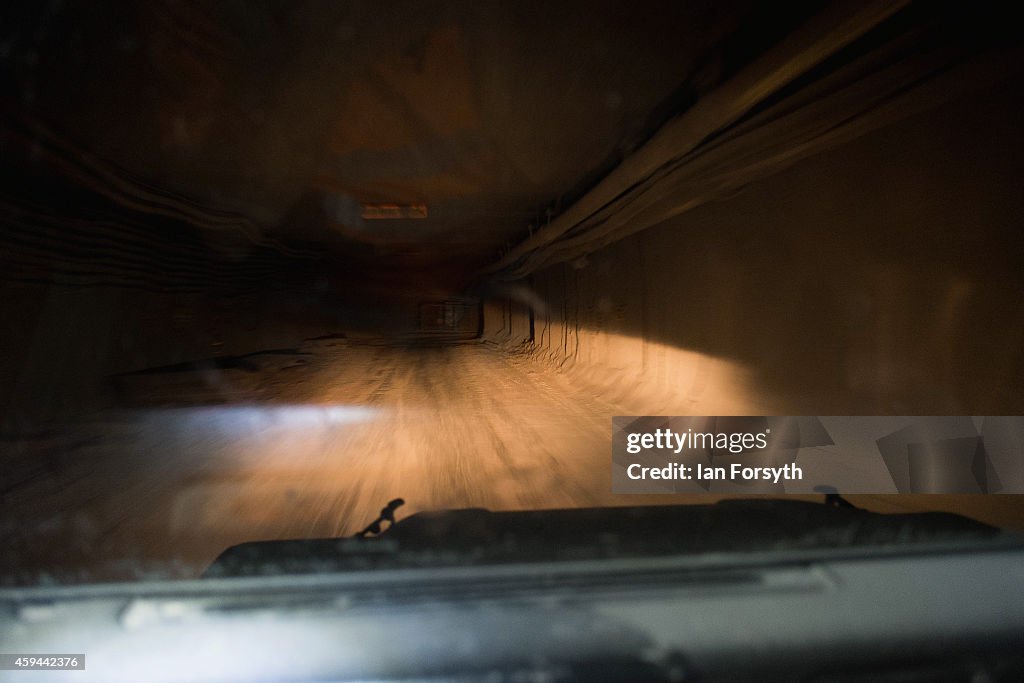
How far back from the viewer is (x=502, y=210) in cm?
1088

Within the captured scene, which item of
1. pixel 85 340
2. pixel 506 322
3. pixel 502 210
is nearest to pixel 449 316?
pixel 506 322

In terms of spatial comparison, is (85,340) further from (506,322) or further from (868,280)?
(506,322)

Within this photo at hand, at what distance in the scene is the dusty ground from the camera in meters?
3.84

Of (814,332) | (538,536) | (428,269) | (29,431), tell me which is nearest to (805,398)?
(814,332)

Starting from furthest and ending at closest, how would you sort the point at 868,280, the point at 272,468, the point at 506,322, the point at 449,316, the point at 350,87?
the point at 449,316
the point at 506,322
the point at 272,468
the point at 350,87
the point at 868,280

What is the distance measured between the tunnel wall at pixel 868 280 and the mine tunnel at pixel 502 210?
0.08 ft

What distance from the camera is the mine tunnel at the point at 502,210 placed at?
379 centimetres

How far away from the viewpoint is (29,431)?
726 centimetres

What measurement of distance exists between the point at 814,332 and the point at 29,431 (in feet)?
28.7

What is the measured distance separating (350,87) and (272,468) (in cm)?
340

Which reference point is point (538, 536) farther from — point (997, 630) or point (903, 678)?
point (997, 630)

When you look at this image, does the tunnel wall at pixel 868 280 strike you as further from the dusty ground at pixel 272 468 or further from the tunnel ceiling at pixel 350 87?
the tunnel ceiling at pixel 350 87

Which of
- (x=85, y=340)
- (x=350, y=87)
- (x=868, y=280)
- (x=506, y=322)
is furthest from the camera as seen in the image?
(x=506, y=322)

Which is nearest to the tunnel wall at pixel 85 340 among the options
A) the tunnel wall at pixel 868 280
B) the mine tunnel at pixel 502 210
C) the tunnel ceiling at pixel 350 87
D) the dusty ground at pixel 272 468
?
the mine tunnel at pixel 502 210
